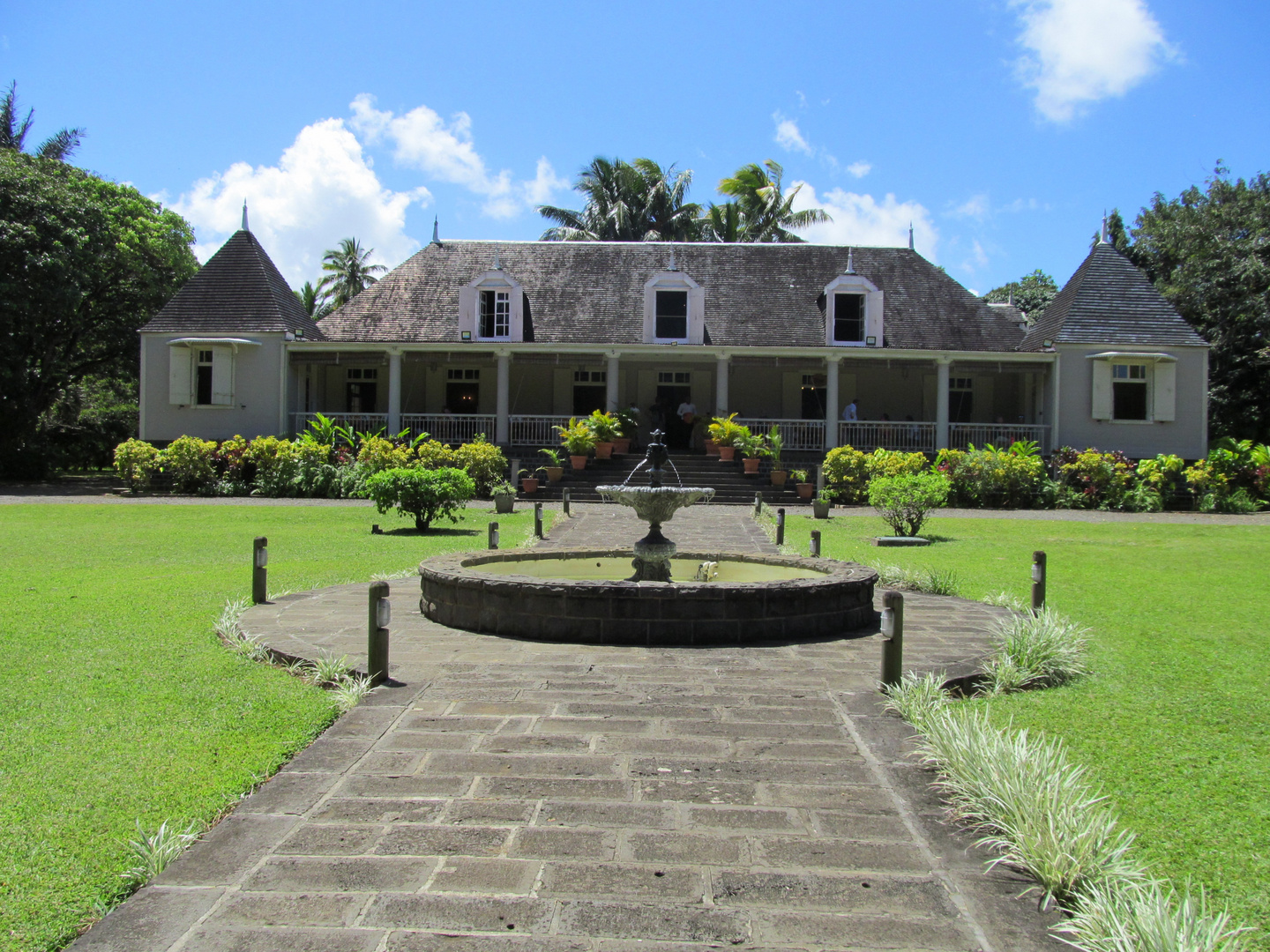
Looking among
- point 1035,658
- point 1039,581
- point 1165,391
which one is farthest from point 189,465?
point 1165,391

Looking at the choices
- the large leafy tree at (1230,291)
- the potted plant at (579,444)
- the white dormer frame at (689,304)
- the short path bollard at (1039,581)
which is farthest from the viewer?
the large leafy tree at (1230,291)

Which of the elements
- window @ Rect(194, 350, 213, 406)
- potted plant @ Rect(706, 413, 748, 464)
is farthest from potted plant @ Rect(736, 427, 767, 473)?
window @ Rect(194, 350, 213, 406)

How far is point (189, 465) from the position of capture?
68.0 feet

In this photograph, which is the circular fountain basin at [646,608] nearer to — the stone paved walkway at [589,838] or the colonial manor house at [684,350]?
the stone paved walkway at [589,838]

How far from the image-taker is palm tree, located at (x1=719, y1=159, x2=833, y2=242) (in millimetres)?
35562

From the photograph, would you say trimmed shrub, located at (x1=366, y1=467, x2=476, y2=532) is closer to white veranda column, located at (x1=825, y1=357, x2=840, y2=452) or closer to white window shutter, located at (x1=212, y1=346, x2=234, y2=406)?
white window shutter, located at (x1=212, y1=346, x2=234, y2=406)

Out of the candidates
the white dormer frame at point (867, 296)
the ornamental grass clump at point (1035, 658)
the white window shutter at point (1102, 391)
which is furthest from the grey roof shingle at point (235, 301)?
the ornamental grass clump at point (1035, 658)

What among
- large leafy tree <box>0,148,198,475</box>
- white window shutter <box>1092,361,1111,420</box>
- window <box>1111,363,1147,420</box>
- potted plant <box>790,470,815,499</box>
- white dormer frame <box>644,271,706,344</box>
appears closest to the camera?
potted plant <box>790,470,815,499</box>

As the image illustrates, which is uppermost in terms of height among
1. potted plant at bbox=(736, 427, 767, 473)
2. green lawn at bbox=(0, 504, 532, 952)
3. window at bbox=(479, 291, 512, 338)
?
window at bbox=(479, 291, 512, 338)

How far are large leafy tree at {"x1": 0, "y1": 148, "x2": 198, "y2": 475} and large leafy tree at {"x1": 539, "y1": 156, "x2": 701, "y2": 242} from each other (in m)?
15.2

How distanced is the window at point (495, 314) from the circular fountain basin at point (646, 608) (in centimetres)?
1767

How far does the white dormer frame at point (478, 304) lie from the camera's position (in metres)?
24.1

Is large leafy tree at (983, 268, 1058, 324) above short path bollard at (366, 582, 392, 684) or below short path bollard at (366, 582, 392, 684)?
above

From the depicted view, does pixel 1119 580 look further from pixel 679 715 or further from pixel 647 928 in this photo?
pixel 647 928
